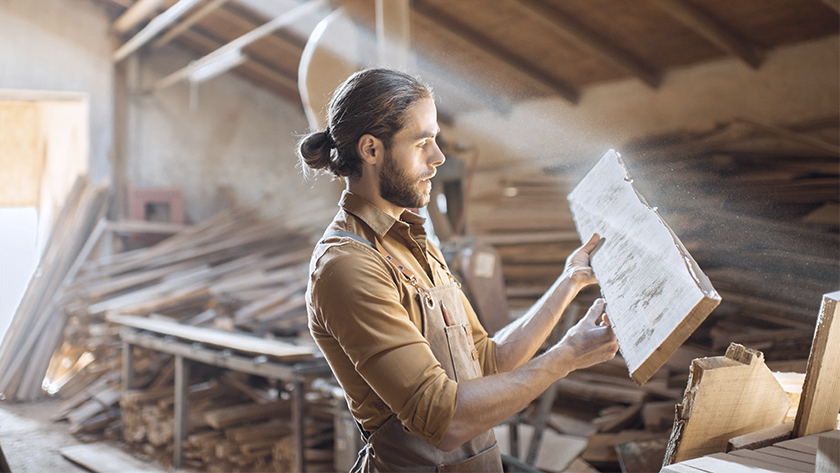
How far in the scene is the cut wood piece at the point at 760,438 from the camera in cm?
145

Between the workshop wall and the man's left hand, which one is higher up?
the workshop wall

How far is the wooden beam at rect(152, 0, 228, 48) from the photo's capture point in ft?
27.8

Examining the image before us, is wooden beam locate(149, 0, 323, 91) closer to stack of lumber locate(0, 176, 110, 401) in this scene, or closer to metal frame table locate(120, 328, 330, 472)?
stack of lumber locate(0, 176, 110, 401)

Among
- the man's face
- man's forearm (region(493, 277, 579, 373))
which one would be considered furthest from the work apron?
the man's face

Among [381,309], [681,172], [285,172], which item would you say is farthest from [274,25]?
[381,309]

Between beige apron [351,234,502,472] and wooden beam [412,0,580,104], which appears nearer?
beige apron [351,234,502,472]

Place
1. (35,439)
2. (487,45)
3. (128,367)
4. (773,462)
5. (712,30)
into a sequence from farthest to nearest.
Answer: (487,45) < (128,367) < (712,30) < (35,439) < (773,462)

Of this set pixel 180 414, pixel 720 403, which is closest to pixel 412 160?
pixel 720 403

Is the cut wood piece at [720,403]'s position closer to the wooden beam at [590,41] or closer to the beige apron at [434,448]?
the beige apron at [434,448]

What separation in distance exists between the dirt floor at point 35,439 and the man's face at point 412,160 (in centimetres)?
269

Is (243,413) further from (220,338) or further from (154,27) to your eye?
(154,27)

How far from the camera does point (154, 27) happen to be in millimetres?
8781

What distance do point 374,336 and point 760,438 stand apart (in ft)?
3.26

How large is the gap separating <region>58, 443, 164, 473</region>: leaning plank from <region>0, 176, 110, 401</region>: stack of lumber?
135cm
